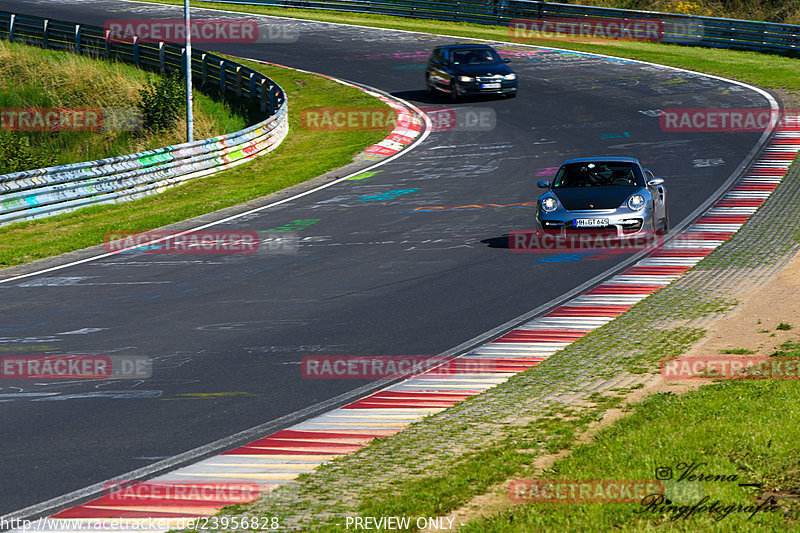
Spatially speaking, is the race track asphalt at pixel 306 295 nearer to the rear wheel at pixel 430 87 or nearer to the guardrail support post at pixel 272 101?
the rear wheel at pixel 430 87

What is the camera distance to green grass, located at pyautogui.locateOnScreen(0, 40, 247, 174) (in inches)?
1227

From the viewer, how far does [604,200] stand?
51.4 ft

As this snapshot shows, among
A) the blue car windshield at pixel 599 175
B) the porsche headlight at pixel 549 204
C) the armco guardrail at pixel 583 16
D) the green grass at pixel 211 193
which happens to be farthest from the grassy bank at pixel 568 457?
the armco guardrail at pixel 583 16

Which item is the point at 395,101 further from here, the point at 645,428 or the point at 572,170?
the point at 645,428

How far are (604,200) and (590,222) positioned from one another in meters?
0.49

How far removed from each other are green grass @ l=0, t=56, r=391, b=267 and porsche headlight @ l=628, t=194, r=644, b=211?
8.95m

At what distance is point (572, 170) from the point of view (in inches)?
657

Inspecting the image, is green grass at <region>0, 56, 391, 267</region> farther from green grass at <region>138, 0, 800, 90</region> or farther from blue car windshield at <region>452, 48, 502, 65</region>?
green grass at <region>138, 0, 800, 90</region>

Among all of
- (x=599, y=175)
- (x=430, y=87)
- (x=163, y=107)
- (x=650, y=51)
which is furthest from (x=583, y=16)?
(x=599, y=175)

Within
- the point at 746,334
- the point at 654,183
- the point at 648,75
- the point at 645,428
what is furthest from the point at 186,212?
the point at 648,75

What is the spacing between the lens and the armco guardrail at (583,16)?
130ft

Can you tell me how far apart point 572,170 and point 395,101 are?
17182 mm

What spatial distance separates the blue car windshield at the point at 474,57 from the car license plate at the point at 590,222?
1760 cm

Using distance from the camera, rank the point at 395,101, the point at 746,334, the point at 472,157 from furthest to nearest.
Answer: the point at 395,101, the point at 472,157, the point at 746,334
